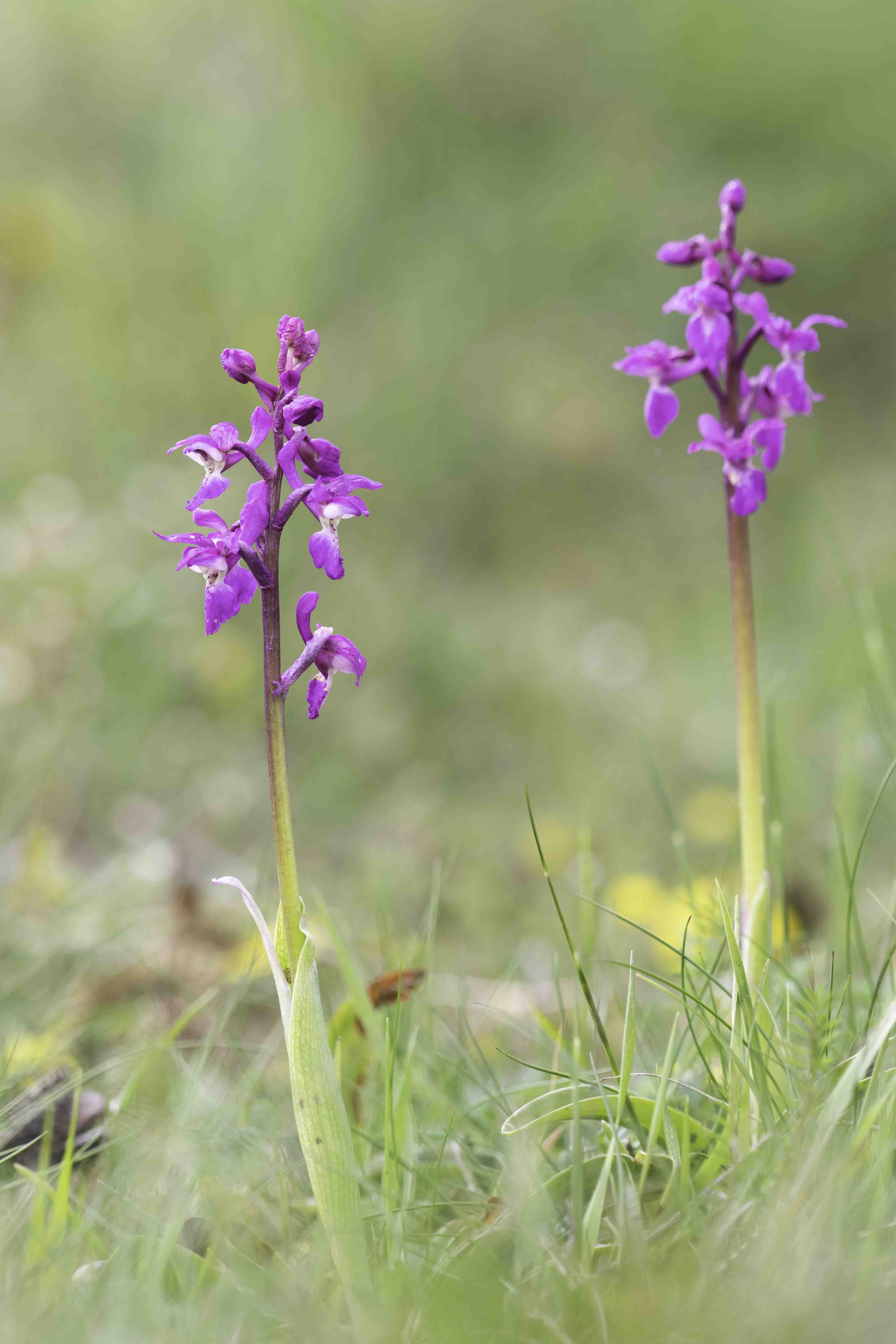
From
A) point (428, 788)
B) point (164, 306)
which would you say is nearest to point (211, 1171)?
point (428, 788)

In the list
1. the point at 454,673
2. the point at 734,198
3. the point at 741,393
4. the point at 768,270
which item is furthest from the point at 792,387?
the point at 454,673

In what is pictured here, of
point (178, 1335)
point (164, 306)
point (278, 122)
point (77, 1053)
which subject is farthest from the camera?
point (278, 122)

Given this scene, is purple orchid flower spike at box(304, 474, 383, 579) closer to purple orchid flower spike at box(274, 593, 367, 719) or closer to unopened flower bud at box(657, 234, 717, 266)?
purple orchid flower spike at box(274, 593, 367, 719)

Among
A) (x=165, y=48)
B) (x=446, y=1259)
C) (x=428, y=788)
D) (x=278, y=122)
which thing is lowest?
(x=446, y=1259)

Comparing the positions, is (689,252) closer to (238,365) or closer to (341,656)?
(238,365)

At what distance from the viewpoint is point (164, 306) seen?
5500mm

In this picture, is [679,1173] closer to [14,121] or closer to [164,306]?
[164,306]

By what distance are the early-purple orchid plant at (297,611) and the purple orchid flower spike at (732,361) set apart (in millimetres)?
552

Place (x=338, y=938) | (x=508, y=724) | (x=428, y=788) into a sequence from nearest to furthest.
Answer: (x=338, y=938), (x=428, y=788), (x=508, y=724)

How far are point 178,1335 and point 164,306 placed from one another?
5.43 meters

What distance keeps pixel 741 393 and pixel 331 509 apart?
0.73 meters

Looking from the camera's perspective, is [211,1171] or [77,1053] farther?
[77,1053]

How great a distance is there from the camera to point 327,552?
3.78 feet

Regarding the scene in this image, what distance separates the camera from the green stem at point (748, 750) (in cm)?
137
